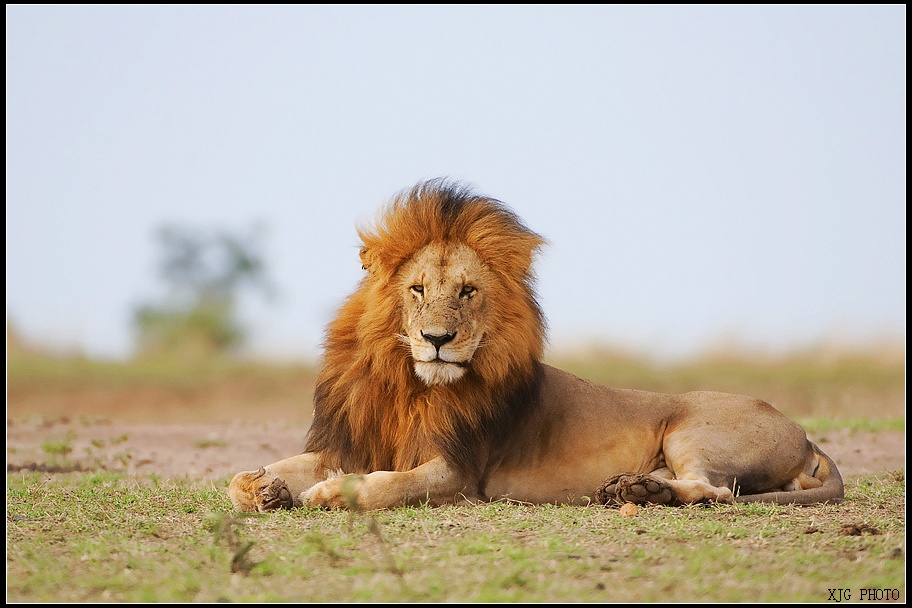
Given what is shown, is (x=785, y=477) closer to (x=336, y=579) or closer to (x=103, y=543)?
(x=336, y=579)

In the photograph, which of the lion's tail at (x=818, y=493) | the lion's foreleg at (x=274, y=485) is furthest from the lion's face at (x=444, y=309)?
the lion's tail at (x=818, y=493)

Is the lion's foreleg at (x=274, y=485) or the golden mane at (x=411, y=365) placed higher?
the golden mane at (x=411, y=365)

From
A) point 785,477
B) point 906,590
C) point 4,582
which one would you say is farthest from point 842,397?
point 4,582

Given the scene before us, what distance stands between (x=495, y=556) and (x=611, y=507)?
136cm

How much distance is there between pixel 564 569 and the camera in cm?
374

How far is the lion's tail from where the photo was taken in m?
5.46

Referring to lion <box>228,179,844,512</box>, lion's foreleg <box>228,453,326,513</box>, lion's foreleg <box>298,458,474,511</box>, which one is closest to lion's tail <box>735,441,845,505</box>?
lion <box>228,179,844,512</box>

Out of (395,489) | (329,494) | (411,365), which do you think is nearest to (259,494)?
(329,494)

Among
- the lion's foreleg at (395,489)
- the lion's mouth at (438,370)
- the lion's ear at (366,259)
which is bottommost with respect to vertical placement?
the lion's foreleg at (395,489)

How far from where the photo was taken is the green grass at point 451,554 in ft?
11.4

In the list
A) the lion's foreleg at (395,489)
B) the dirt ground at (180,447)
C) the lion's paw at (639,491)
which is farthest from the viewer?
the dirt ground at (180,447)

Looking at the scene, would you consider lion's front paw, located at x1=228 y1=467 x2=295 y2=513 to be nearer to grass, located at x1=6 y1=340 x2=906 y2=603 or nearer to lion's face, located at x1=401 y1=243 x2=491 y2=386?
grass, located at x1=6 y1=340 x2=906 y2=603

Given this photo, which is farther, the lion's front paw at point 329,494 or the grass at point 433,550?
the lion's front paw at point 329,494

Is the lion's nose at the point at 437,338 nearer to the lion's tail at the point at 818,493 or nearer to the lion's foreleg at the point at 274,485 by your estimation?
the lion's foreleg at the point at 274,485
